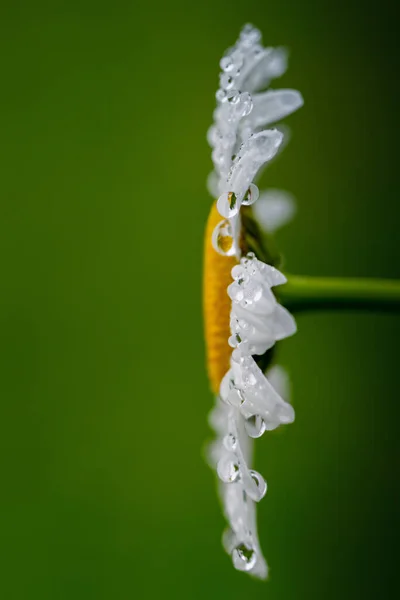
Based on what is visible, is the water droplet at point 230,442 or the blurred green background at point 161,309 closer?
the water droplet at point 230,442

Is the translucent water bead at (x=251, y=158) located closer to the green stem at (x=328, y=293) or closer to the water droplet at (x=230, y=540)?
the green stem at (x=328, y=293)

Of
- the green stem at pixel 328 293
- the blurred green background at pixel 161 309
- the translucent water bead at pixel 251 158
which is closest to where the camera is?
the translucent water bead at pixel 251 158

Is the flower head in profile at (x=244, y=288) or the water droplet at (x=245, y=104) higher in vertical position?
the water droplet at (x=245, y=104)

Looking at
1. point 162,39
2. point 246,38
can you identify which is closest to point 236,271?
point 246,38

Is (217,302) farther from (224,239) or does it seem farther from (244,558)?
(244,558)

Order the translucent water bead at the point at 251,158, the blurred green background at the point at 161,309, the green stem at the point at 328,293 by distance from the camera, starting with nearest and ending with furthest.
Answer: the translucent water bead at the point at 251,158 → the green stem at the point at 328,293 → the blurred green background at the point at 161,309

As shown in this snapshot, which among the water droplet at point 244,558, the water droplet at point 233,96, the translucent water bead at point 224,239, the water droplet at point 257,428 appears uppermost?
the water droplet at point 233,96

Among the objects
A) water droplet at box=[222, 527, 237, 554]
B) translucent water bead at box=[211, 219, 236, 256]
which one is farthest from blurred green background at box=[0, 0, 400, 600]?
translucent water bead at box=[211, 219, 236, 256]

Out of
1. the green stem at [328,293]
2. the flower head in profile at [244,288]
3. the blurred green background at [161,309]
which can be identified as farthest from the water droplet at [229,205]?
the blurred green background at [161,309]
